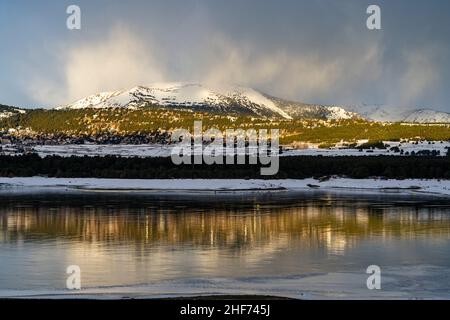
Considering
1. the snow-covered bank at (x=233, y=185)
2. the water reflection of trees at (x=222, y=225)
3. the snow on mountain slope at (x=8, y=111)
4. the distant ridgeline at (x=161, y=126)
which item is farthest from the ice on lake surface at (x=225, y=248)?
the snow on mountain slope at (x=8, y=111)

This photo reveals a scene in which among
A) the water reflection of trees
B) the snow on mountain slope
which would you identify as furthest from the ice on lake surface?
the snow on mountain slope

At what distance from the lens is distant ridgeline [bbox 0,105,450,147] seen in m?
129

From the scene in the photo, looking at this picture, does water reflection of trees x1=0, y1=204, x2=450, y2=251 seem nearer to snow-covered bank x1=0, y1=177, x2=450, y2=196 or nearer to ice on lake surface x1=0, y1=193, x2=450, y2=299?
ice on lake surface x1=0, y1=193, x2=450, y2=299

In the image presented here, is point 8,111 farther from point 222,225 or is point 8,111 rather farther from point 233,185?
point 222,225

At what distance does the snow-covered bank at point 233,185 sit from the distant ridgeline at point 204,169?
10.5ft

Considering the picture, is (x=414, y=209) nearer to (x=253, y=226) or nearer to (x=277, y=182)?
(x=253, y=226)

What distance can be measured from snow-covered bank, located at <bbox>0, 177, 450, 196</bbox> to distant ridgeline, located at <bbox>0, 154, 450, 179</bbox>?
126 inches

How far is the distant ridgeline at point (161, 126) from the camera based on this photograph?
129 meters

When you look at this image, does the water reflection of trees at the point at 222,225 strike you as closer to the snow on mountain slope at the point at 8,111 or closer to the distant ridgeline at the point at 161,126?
the distant ridgeline at the point at 161,126

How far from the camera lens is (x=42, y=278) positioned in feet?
56.9

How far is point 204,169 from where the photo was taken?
63.6 metres

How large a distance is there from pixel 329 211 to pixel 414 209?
4.22 metres

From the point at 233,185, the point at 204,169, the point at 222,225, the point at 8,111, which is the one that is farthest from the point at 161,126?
the point at 222,225

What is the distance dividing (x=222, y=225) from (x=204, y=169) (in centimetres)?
3584
